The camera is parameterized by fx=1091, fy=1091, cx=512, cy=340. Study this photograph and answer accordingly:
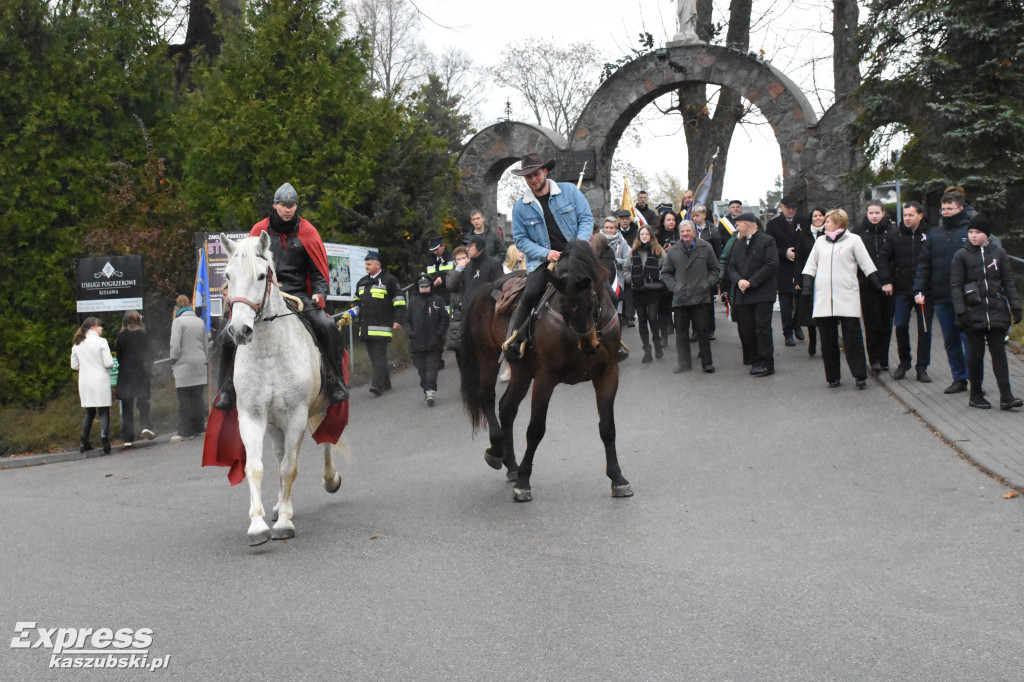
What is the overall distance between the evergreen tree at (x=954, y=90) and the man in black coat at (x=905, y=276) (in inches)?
195

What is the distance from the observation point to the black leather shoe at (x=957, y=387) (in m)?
12.3

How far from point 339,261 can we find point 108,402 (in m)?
4.50

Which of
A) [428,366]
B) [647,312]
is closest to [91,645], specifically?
[428,366]

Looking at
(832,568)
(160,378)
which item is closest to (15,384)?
(160,378)

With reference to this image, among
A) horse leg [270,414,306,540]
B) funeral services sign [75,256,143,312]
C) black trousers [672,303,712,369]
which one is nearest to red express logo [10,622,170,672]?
horse leg [270,414,306,540]

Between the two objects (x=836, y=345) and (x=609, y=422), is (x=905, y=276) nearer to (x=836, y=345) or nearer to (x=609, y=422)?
(x=836, y=345)

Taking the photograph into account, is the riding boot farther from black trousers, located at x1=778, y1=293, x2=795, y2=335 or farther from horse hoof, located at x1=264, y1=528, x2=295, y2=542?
black trousers, located at x1=778, y1=293, x2=795, y2=335

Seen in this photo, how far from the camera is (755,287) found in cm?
1480

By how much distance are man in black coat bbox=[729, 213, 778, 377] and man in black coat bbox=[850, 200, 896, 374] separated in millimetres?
1308

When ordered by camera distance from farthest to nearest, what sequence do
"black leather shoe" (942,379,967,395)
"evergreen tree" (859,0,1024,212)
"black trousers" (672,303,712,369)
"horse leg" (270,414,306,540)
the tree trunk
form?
the tree trunk
"evergreen tree" (859,0,1024,212)
"black trousers" (672,303,712,369)
"black leather shoe" (942,379,967,395)
"horse leg" (270,414,306,540)

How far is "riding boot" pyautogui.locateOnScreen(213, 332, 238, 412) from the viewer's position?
8.04 m

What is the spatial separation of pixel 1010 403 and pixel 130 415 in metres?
11.8

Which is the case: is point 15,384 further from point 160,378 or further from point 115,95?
point 115,95

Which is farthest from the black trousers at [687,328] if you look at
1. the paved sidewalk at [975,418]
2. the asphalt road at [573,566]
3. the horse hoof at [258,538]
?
the horse hoof at [258,538]
